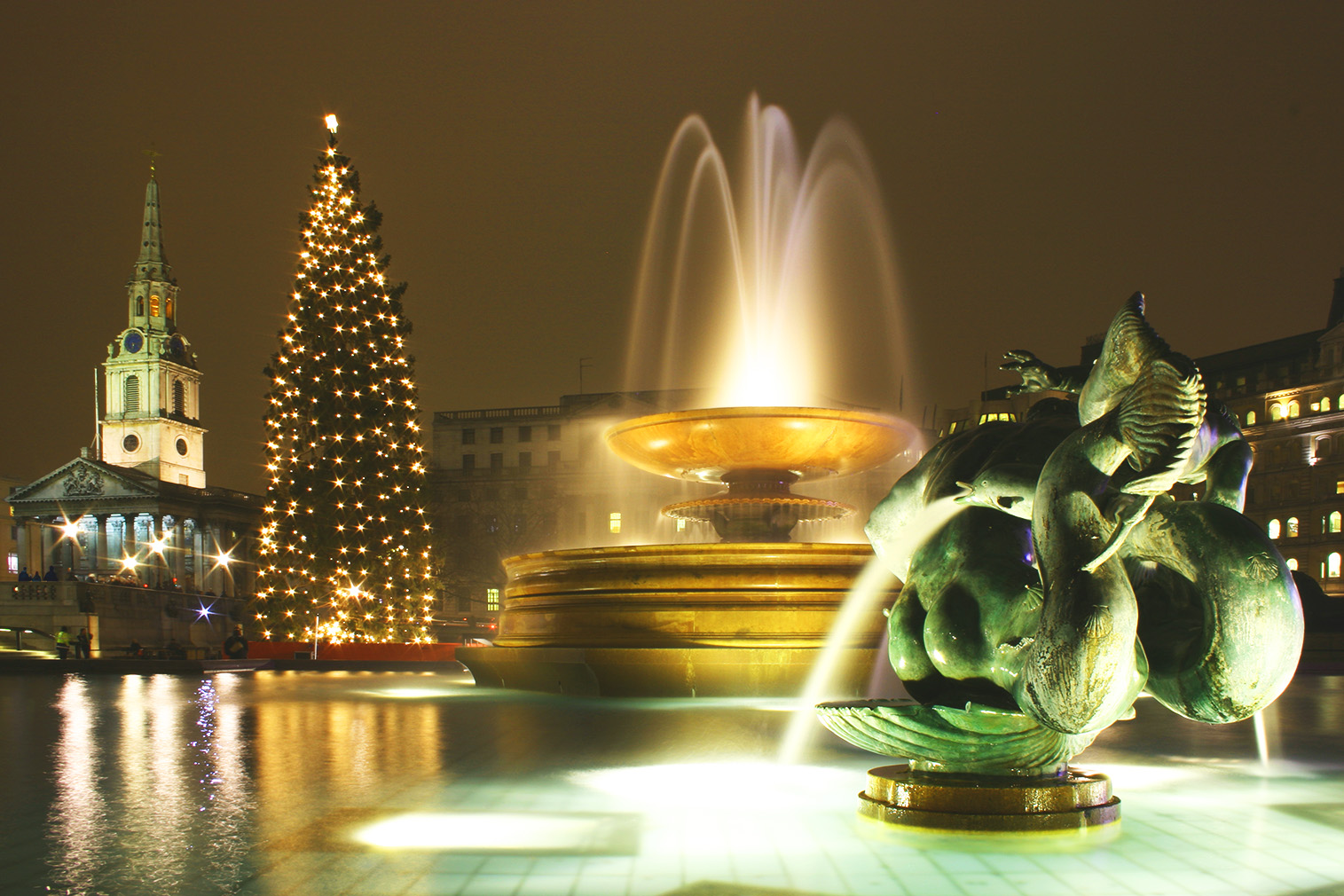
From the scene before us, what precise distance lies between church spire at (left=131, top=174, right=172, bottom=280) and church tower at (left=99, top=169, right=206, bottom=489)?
0.08 meters

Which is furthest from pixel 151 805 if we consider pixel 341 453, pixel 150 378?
pixel 150 378

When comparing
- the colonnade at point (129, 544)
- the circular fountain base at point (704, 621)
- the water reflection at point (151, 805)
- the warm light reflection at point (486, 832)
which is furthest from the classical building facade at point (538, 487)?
the warm light reflection at point (486, 832)

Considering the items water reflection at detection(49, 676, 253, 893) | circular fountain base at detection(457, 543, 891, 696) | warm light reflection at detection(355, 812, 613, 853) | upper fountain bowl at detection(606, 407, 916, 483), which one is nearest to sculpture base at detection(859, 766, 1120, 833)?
warm light reflection at detection(355, 812, 613, 853)

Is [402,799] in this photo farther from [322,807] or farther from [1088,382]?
[1088,382]

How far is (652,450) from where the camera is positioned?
1305cm

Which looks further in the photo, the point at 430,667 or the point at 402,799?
the point at 430,667

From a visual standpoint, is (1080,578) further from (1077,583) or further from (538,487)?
(538,487)

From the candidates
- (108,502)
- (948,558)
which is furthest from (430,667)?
(108,502)

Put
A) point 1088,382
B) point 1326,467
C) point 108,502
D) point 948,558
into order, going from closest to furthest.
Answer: point 1088,382 → point 948,558 → point 1326,467 → point 108,502

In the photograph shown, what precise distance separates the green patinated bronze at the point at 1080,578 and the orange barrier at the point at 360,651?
15.2 meters

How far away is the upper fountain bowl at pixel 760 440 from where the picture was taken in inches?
473

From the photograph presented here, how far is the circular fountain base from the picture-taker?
931 cm

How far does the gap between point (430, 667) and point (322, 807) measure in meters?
13.2

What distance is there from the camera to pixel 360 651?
19719 mm
